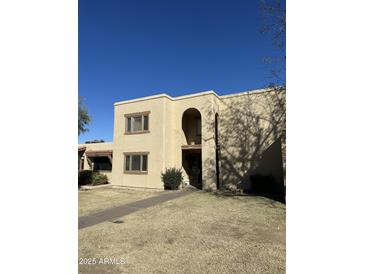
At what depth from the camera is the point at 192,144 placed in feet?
62.3

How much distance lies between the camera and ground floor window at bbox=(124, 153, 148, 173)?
58.7 feet

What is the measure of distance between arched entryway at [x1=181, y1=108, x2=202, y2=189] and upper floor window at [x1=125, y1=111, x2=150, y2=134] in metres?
3.08

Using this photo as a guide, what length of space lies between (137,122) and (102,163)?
6.96 meters

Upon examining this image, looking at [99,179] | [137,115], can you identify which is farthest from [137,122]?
[99,179]

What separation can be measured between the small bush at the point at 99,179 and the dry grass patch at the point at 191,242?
12.4 meters

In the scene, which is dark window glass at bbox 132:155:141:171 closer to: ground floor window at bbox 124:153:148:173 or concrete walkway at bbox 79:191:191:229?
ground floor window at bbox 124:153:148:173

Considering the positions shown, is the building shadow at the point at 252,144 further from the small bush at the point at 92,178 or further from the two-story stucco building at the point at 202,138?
the small bush at the point at 92,178

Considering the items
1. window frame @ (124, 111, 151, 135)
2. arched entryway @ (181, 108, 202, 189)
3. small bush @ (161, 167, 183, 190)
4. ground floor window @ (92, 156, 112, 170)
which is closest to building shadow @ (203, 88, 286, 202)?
arched entryway @ (181, 108, 202, 189)

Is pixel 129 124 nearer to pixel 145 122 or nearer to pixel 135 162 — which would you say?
pixel 145 122

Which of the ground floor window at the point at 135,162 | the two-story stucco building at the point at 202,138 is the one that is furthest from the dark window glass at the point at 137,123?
the ground floor window at the point at 135,162
